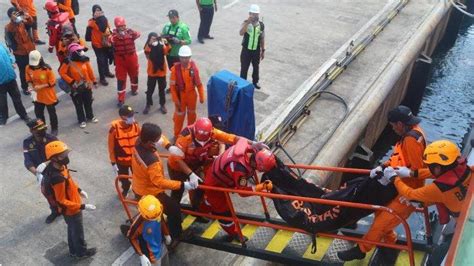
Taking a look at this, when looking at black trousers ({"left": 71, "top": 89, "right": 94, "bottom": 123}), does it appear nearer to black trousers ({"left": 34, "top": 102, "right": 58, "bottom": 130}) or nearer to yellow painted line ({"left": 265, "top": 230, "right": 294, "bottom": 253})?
black trousers ({"left": 34, "top": 102, "right": 58, "bottom": 130})

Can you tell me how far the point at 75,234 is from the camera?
5410mm

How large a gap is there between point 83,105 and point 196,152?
3.34 meters

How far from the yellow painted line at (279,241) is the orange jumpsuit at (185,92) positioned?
2480 millimetres

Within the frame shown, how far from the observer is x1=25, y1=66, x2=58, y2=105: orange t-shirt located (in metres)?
7.05

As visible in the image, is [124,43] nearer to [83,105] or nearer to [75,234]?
[83,105]

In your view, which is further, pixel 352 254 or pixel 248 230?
pixel 248 230

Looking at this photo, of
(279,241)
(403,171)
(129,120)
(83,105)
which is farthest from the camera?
(83,105)

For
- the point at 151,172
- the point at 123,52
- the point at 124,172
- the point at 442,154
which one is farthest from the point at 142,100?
the point at 442,154

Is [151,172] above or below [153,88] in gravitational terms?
above

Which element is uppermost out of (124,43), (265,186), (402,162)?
(124,43)

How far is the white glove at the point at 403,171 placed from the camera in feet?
15.0

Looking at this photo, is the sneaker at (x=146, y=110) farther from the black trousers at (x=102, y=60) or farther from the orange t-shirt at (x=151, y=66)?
the black trousers at (x=102, y=60)

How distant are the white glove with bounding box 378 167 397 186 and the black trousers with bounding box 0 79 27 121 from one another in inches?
238

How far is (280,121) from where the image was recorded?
8.02 meters
